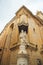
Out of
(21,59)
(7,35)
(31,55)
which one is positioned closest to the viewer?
(21,59)

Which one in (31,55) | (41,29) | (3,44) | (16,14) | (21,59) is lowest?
(21,59)

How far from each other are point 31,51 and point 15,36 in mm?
2763

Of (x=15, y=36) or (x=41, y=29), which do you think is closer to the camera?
(x=15, y=36)

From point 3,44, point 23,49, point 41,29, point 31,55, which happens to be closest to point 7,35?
point 3,44

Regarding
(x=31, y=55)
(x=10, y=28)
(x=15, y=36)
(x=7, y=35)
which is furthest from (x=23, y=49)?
(x=10, y=28)

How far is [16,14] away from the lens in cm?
2269

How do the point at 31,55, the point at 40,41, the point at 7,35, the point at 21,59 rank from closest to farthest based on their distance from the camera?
the point at 21,59
the point at 31,55
the point at 40,41
the point at 7,35

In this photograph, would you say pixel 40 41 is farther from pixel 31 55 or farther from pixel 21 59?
pixel 21 59

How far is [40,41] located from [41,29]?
2704 mm

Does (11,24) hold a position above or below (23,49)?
above

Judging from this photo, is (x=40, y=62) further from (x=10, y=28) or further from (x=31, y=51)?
(x=10, y=28)

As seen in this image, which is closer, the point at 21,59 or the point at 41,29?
the point at 21,59

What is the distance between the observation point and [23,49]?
490 inches

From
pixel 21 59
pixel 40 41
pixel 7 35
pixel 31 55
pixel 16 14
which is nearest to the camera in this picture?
pixel 21 59
